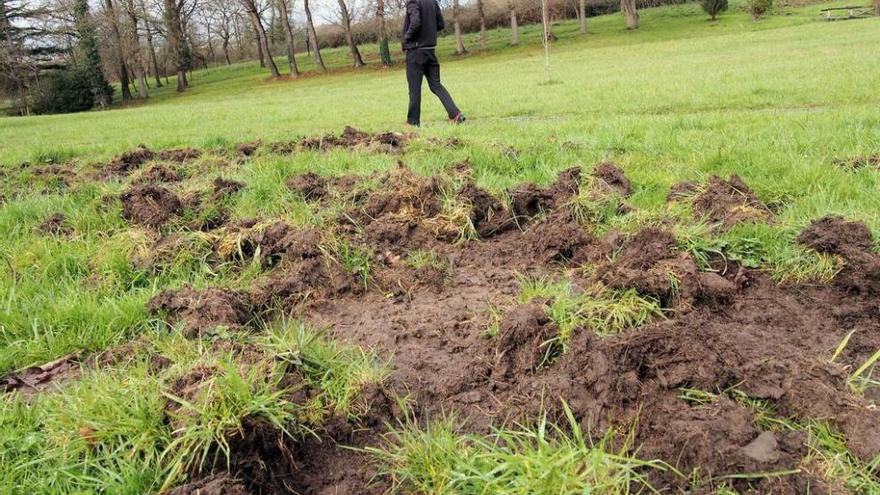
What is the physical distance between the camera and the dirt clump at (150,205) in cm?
412

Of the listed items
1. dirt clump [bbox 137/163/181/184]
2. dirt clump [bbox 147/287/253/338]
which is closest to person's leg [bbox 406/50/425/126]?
dirt clump [bbox 137/163/181/184]

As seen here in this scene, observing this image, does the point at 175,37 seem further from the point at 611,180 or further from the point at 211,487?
the point at 211,487

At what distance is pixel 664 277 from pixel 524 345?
805 millimetres

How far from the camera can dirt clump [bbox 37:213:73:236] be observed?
4133 mm

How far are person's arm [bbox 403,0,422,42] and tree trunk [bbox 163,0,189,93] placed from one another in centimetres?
4163

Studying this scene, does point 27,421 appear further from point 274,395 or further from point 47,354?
point 274,395

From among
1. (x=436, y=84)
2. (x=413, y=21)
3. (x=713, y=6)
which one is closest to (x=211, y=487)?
(x=436, y=84)

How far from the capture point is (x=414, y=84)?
29.5 ft

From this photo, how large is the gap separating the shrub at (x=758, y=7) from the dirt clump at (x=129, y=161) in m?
46.6

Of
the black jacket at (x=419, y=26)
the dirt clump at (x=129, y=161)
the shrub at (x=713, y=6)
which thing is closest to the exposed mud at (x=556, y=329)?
the dirt clump at (x=129, y=161)

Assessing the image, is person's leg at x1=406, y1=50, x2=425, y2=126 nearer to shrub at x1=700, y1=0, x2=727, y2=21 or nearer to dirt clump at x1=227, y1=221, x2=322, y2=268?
dirt clump at x1=227, y1=221, x2=322, y2=268

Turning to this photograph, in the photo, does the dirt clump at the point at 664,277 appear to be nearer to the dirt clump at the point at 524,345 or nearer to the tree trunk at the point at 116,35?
the dirt clump at the point at 524,345

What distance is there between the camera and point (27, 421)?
6.99ft

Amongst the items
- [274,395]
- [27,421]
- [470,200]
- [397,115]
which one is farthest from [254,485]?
[397,115]
